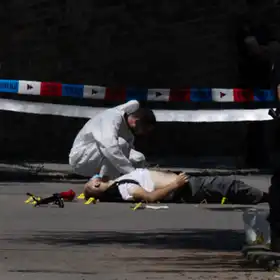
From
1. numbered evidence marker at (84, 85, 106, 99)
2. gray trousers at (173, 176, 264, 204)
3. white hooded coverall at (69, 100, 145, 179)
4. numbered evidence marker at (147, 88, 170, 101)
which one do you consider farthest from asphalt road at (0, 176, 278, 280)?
numbered evidence marker at (147, 88, 170, 101)

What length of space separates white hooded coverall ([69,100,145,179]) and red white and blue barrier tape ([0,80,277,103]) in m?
3.99

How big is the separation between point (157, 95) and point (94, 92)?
2.83 ft

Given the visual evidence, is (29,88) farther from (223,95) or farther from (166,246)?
(166,246)

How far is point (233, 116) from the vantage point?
1535 centimetres

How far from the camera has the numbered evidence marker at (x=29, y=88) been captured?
14.8 meters

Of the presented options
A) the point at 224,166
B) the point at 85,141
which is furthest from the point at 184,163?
the point at 85,141

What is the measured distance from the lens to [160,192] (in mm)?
9883

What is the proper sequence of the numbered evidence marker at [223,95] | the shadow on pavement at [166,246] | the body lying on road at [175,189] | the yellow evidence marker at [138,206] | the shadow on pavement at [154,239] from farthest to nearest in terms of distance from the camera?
1. the numbered evidence marker at [223,95]
2. the body lying on road at [175,189]
3. the yellow evidence marker at [138,206]
4. the shadow on pavement at [154,239]
5. the shadow on pavement at [166,246]

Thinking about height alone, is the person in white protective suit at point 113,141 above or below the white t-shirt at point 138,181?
above

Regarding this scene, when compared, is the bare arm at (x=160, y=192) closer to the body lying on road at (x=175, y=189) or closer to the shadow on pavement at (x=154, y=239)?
the body lying on road at (x=175, y=189)

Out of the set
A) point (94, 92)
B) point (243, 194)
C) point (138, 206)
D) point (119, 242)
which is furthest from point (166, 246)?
point (94, 92)

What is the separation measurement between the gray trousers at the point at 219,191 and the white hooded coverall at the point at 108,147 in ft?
1.98

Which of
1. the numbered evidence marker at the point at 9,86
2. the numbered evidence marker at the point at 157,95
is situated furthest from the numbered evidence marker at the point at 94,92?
the numbered evidence marker at the point at 9,86

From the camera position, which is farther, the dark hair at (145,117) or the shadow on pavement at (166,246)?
the dark hair at (145,117)
